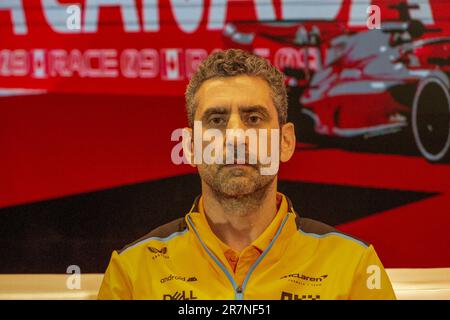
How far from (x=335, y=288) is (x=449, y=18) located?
46.5 inches

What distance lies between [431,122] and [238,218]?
3.09 ft

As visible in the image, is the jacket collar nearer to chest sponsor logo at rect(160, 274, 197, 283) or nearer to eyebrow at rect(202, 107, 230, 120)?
chest sponsor logo at rect(160, 274, 197, 283)

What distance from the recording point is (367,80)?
1.93 metres

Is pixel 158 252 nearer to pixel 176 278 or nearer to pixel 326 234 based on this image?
pixel 176 278

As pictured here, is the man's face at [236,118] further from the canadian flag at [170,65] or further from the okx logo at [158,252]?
the canadian flag at [170,65]

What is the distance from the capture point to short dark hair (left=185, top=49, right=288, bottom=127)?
149 centimetres

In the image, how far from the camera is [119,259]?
156 cm

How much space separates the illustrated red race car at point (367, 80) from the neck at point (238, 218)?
0.54m

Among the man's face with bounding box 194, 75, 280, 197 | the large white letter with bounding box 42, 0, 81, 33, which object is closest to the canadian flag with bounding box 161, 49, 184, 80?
the large white letter with bounding box 42, 0, 81, 33

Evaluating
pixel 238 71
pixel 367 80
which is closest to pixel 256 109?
pixel 238 71

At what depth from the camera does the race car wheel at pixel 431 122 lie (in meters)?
1.93
